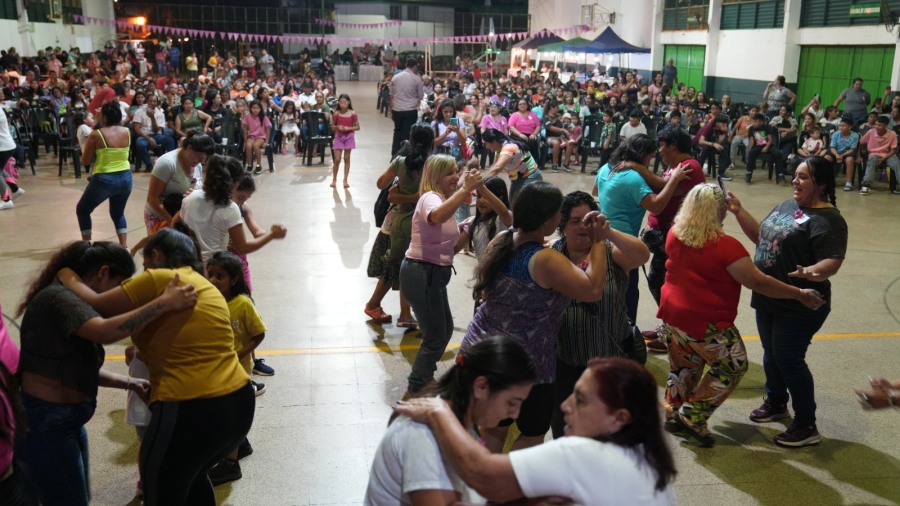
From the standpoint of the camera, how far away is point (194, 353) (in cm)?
292

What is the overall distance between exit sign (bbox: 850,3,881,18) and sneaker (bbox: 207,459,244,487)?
54.5 feet

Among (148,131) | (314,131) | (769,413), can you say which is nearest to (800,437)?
(769,413)

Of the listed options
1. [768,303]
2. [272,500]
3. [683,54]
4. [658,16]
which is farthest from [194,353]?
[658,16]

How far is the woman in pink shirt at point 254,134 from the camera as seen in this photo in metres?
13.6

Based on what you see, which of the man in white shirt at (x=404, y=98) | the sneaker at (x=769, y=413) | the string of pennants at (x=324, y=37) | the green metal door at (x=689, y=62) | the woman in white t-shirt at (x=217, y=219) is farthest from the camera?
the string of pennants at (x=324, y=37)

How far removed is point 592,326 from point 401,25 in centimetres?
4335

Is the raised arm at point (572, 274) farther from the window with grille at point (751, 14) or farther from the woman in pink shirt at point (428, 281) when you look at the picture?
the window with grille at point (751, 14)

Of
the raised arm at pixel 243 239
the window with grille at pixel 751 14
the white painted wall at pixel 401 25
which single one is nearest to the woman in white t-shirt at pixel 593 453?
the raised arm at pixel 243 239

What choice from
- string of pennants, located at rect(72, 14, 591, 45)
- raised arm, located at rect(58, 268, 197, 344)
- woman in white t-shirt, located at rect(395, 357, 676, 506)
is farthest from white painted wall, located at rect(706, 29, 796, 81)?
woman in white t-shirt, located at rect(395, 357, 676, 506)

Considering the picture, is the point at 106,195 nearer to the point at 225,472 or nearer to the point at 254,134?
the point at 225,472

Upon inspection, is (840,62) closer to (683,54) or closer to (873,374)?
(683,54)

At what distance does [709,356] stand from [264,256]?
17.1 ft

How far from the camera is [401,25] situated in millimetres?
45000

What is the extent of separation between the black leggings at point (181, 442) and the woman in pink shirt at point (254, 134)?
11046 millimetres
